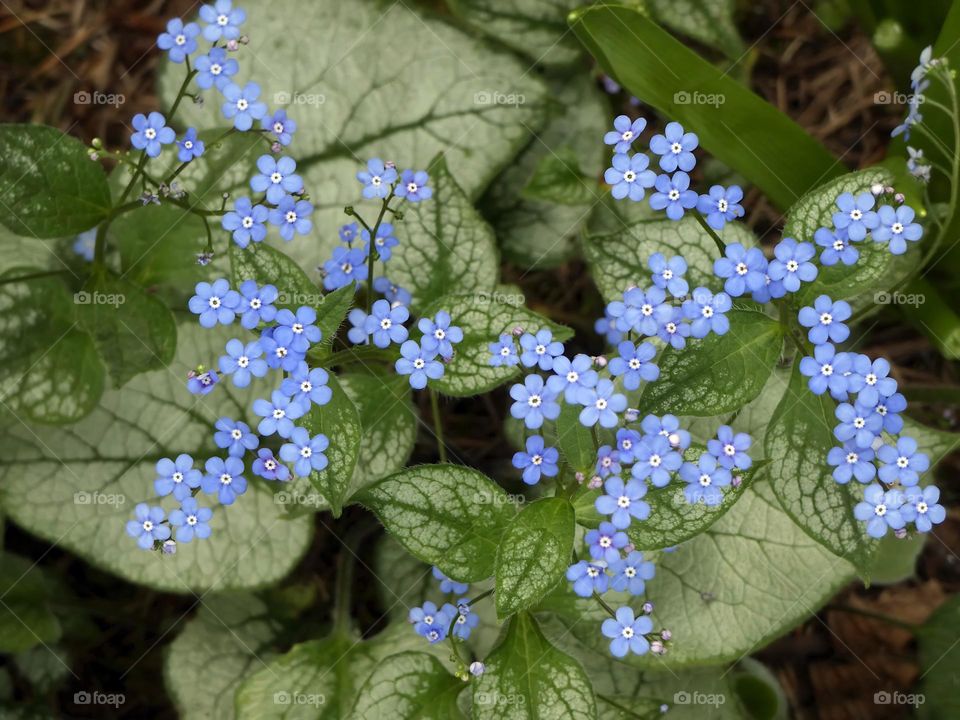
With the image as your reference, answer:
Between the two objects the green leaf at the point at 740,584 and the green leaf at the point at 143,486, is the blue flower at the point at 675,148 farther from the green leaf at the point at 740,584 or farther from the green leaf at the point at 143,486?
the green leaf at the point at 143,486

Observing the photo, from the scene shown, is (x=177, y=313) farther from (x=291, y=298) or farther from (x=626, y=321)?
(x=626, y=321)

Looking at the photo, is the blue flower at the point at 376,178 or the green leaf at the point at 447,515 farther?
the blue flower at the point at 376,178

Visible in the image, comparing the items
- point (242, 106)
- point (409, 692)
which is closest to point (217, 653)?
point (409, 692)

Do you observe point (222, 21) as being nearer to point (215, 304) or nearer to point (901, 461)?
point (215, 304)

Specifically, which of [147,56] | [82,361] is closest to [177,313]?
[82,361]

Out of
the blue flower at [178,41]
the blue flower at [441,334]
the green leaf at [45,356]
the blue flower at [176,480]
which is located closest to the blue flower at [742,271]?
the blue flower at [441,334]

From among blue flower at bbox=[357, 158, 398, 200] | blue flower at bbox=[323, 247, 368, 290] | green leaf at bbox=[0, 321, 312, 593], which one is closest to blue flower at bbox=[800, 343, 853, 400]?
blue flower at bbox=[357, 158, 398, 200]
